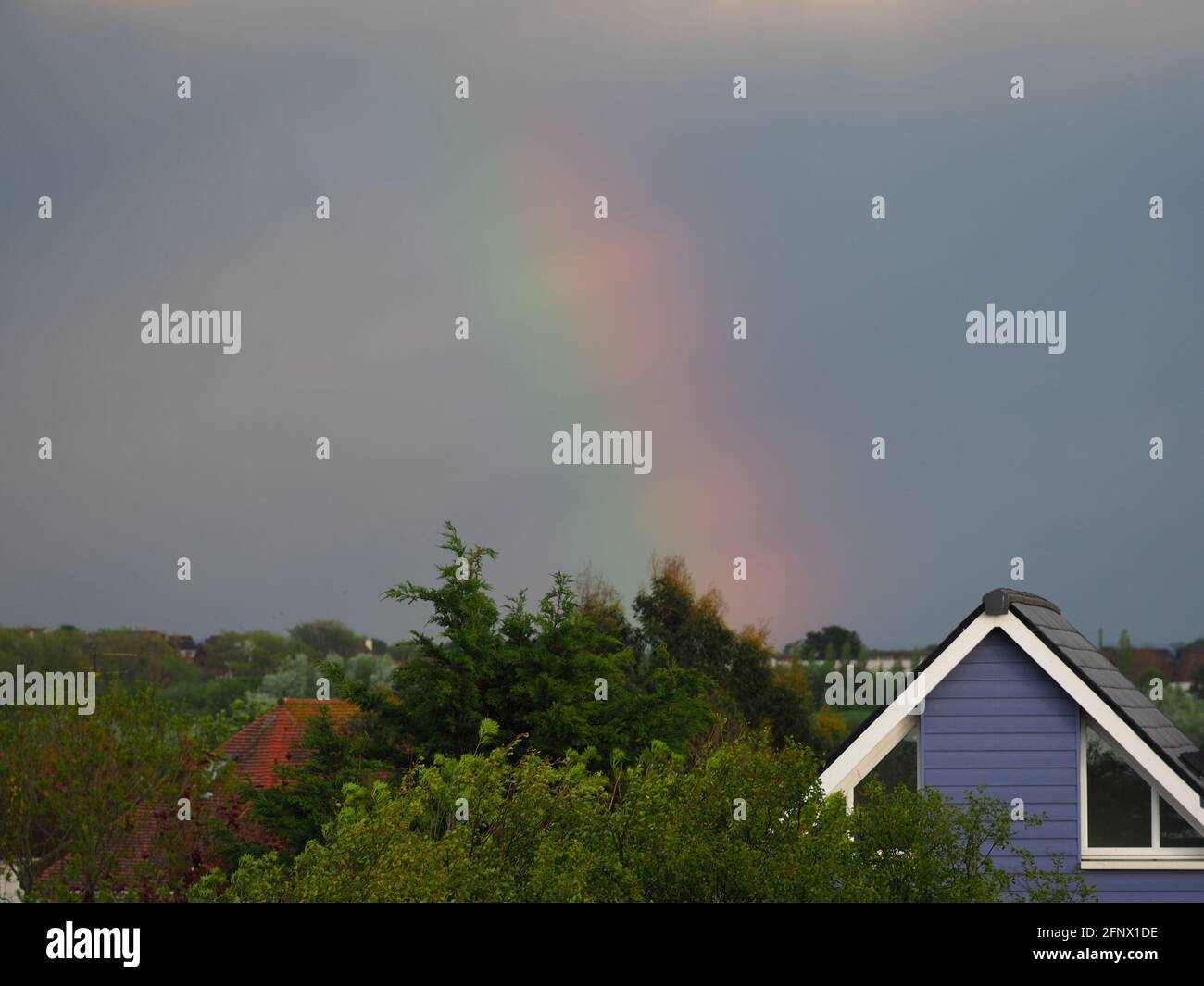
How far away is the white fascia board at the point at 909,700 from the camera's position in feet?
53.8

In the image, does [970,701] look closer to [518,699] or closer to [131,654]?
[518,699]

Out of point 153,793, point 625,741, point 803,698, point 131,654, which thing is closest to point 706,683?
point 625,741

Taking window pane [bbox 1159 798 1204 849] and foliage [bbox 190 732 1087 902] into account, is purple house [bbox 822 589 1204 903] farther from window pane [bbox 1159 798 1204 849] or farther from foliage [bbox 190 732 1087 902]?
foliage [bbox 190 732 1087 902]

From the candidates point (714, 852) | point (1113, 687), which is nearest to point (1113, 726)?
point (1113, 687)

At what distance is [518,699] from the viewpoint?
22.0 m

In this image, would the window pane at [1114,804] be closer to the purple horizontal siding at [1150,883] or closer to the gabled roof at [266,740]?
the purple horizontal siding at [1150,883]

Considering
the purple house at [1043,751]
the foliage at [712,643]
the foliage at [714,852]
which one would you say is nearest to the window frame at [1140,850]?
the purple house at [1043,751]

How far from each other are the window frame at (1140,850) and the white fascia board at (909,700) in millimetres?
1733

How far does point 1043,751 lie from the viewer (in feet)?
54.1

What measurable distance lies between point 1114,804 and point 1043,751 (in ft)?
3.29

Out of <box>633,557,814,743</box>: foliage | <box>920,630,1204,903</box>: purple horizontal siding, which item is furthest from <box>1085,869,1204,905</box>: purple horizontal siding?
<box>633,557,814,743</box>: foliage

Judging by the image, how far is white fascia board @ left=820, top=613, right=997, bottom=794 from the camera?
16391 millimetres

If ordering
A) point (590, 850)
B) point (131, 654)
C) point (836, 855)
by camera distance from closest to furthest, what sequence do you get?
point (836, 855)
point (590, 850)
point (131, 654)
